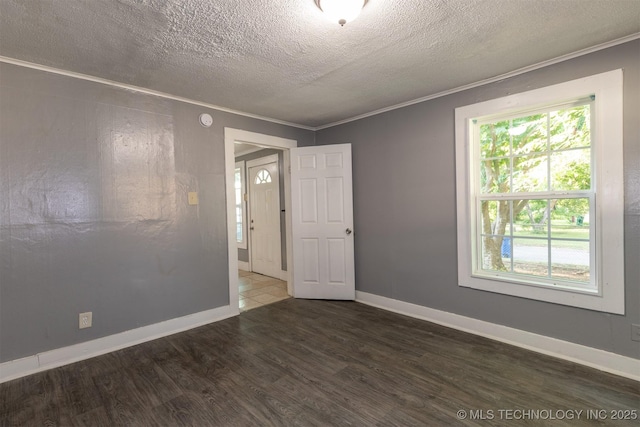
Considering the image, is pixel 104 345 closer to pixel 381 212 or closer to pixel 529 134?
pixel 381 212

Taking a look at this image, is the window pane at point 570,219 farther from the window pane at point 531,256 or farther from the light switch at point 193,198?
the light switch at point 193,198

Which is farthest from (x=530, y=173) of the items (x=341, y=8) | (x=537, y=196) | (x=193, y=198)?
(x=193, y=198)

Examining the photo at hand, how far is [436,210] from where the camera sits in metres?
3.08

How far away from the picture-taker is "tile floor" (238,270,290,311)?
3.83 metres

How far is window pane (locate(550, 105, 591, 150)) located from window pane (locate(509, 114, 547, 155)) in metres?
0.06

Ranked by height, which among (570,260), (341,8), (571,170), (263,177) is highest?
(341,8)

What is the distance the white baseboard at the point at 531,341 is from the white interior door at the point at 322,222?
761mm

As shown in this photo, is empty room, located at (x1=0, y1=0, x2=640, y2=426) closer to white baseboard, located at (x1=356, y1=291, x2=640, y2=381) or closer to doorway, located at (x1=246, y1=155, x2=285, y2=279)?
white baseboard, located at (x1=356, y1=291, x2=640, y2=381)

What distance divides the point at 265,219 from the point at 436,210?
3.15 m

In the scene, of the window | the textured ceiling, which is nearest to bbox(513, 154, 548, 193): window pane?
the textured ceiling

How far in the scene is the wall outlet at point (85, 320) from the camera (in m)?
2.44

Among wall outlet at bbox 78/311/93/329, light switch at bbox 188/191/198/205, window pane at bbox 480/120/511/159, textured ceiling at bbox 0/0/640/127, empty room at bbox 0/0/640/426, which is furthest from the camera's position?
light switch at bbox 188/191/198/205

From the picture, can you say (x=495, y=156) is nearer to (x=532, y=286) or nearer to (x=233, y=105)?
(x=532, y=286)

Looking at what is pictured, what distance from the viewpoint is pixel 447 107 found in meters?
2.96
